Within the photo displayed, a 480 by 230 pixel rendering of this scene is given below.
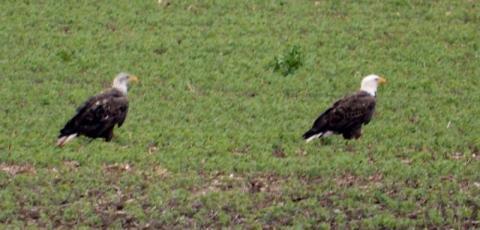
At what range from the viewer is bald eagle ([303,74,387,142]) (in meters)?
15.6

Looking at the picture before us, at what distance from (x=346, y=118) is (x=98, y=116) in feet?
9.41

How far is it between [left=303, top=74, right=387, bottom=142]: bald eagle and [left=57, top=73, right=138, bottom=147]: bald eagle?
2.17m

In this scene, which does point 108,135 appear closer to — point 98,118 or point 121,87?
point 98,118

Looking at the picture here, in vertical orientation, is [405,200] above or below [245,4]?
below

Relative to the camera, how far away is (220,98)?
57.3 ft

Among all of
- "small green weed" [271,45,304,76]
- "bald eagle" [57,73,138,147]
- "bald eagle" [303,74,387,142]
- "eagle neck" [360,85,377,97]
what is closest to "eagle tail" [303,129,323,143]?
"bald eagle" [303,74,387,142]

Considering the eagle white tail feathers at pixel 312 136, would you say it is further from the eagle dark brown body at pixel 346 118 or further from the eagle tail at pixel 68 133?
the eagle tail at pixel 68 133

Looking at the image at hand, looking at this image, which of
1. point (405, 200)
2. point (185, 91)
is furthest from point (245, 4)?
point (405, 200)

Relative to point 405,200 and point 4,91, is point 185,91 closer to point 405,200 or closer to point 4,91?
point 4,91

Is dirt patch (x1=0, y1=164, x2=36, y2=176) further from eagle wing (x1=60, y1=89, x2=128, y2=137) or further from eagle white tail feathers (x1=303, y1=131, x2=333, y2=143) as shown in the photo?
eagle white tail feathers (x1=303, y1=131, x2=333, y2=143)

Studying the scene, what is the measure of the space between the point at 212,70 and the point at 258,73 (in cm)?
64

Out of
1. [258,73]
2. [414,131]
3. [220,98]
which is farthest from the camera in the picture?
[258,73]

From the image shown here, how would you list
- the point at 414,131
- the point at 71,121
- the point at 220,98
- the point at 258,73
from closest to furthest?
1. the point at 71,121
2. the point at 414,131
3. the point at 220,98
4. the point at 258,73

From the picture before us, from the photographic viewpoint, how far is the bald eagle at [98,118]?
49.4 ft
